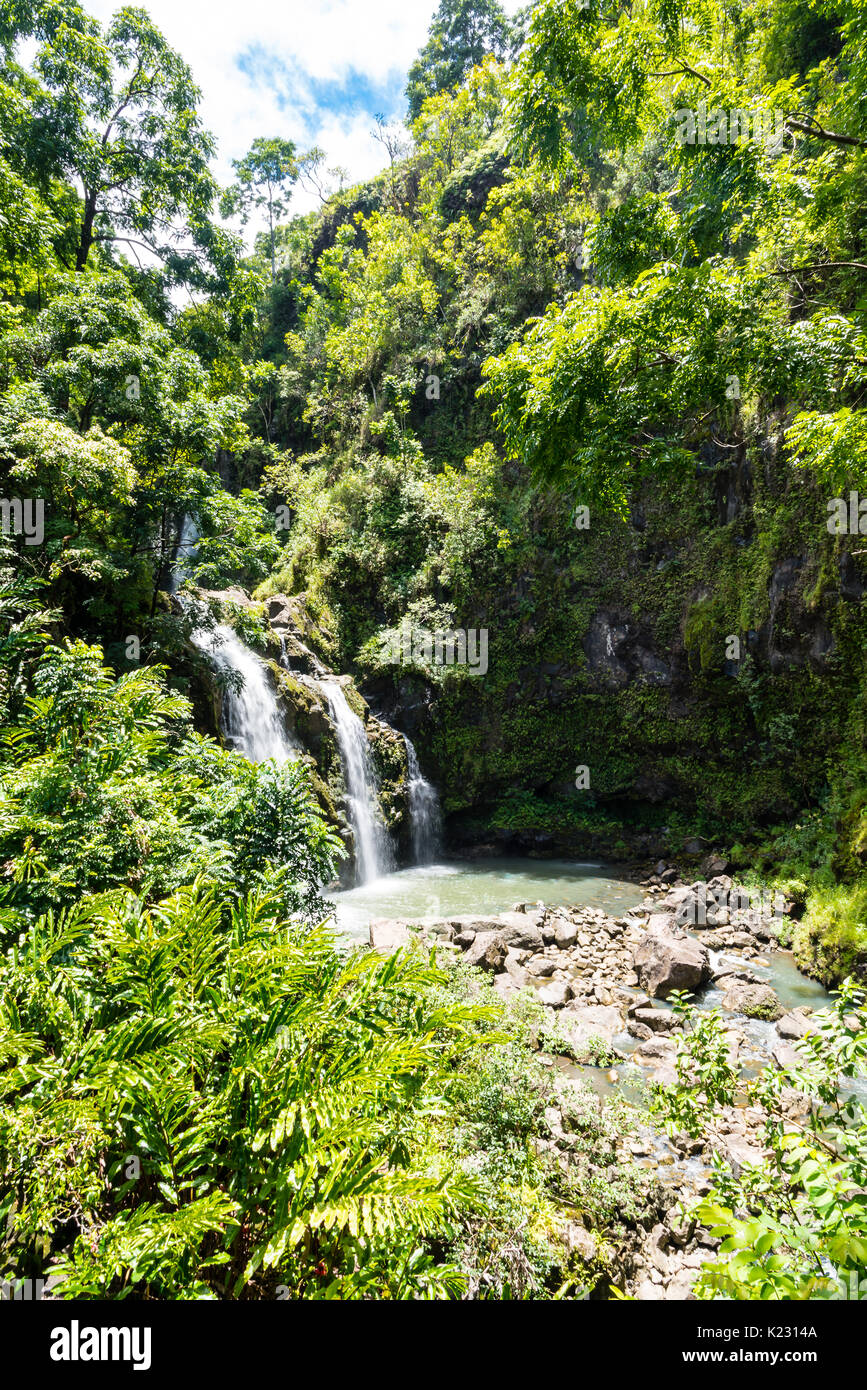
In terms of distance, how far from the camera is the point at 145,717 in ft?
19.5

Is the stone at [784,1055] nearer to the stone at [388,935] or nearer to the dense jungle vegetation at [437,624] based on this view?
the dense jungle vegetation at [437,624]

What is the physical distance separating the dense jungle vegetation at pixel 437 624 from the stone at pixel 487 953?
5.55 feet

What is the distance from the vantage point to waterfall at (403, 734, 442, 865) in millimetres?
14969

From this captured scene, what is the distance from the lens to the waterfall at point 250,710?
36.7 ft

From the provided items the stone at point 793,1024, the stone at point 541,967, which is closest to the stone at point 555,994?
→ the stone at point 541,967

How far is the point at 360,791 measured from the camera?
13.6 metres

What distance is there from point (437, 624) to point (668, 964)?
11114mm

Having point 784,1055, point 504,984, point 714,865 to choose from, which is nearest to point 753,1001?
point 784,1055

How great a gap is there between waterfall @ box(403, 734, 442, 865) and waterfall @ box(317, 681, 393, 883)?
1.17 meters

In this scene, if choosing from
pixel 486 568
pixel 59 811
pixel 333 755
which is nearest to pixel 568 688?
pixel 486 568

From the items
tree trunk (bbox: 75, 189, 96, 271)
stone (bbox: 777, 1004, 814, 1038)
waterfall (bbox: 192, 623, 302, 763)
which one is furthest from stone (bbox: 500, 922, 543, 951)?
tree trunk (bbox: 75, 189, 96, 271)
